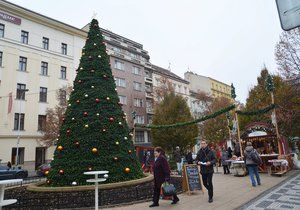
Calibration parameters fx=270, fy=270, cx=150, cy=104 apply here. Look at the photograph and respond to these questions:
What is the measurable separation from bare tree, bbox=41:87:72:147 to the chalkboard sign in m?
21.6

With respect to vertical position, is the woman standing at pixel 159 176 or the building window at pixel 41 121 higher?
the building window at pixel 41 121

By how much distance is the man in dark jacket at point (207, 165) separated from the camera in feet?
28.3

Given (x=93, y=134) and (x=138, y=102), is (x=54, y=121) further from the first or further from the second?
(x=93, y=134)

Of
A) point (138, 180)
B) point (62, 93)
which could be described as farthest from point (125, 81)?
point (138, 180)

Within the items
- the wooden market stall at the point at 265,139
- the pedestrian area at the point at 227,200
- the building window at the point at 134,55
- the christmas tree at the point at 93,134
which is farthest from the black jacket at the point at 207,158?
the building window at the point at 134,55

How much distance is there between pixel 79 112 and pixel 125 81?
37.4 metres

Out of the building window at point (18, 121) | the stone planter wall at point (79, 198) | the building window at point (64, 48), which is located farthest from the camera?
the building window at point (64, 48)

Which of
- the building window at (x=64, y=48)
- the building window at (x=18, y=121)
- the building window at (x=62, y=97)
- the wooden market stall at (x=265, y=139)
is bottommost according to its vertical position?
the wooden market stall at (x=265, y=139)

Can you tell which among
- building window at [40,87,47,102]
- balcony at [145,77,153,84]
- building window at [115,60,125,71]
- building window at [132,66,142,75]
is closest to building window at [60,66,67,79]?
building window at [40,87,47,102]

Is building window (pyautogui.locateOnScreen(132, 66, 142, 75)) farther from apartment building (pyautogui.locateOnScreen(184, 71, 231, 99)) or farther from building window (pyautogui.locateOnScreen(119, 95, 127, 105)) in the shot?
apartment building (pyautogui.locateOnScreen(184, 71, 231, 99))

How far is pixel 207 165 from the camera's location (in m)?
8.71

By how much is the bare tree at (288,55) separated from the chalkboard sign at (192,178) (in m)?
17.5

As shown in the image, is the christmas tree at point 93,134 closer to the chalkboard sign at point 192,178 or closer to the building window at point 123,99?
the chalkboard sign at point 192,178

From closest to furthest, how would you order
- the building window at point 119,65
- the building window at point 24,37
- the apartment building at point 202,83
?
1. the building window at point 24,37
2. the building window at point 119,65
3. the apartment building at point 202,83
